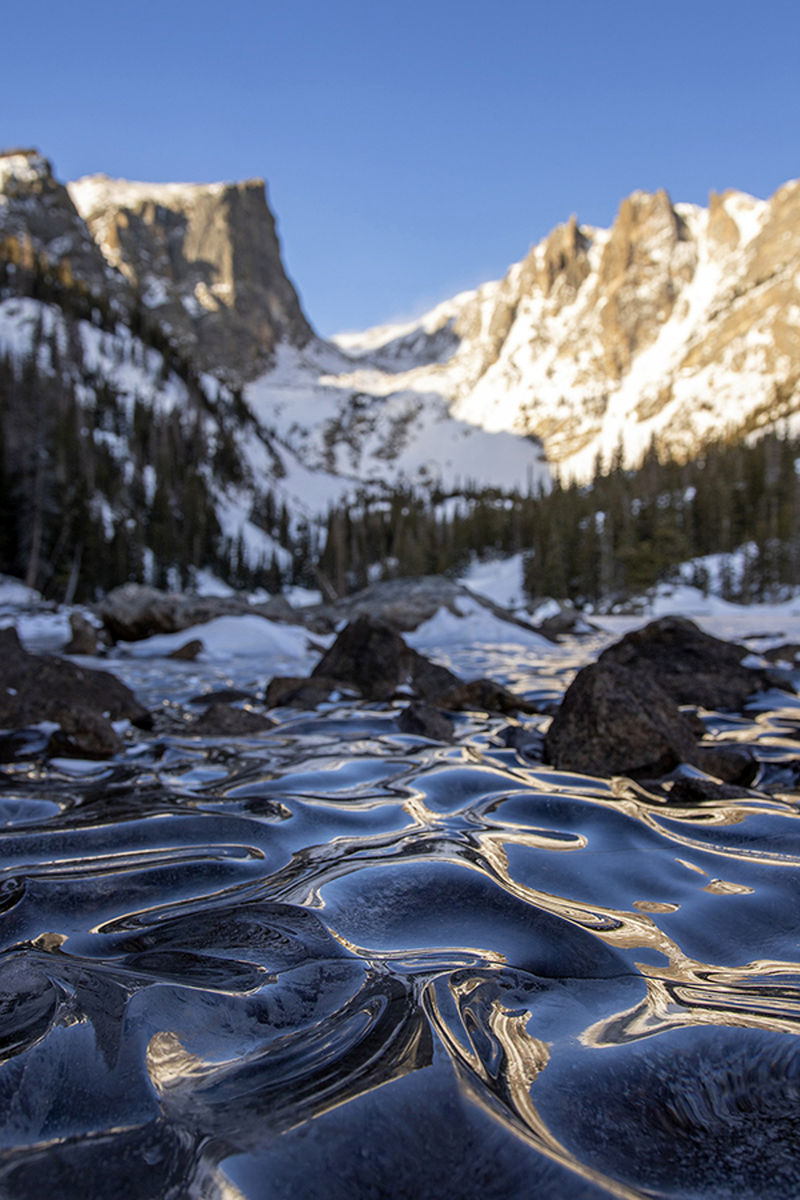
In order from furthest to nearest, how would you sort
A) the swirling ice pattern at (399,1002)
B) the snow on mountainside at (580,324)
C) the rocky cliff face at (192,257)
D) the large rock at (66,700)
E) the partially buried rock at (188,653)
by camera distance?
the rocky cliff face at (192,257) < the snow on mountainside at (580,324) < the partially buried rock at (188,653) < the large rock at (66,700) < the swirling ice pattern at (399,1002)

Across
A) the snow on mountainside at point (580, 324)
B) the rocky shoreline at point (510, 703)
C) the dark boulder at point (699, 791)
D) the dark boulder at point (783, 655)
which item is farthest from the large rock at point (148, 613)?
the snow on mountainside at point (580, 324)

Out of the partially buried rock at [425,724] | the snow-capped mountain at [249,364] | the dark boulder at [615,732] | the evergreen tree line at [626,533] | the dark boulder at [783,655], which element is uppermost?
the snow-capped mountain at [249,364]

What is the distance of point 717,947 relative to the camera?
5.29 ft

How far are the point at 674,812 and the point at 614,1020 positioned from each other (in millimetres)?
1704

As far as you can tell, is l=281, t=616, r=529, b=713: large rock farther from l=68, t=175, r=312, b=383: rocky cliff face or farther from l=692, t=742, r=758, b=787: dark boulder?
l=68, t=175, r=312, b=383: rocky cliff face

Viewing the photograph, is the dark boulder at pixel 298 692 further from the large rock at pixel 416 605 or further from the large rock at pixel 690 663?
the large rock at pixel 416 605

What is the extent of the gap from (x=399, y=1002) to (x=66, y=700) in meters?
4.31

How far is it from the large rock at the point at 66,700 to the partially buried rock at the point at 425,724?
2047mm

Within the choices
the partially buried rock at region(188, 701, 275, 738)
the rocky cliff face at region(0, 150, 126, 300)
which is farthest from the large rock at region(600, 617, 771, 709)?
the rocky cliff face at region(0, 150, 126, 300)

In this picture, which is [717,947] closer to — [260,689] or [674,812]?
[674,812]

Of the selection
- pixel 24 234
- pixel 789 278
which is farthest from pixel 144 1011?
pixel 789 278

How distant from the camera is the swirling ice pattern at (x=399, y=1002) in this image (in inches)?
33.4

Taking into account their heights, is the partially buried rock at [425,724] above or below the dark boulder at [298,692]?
above

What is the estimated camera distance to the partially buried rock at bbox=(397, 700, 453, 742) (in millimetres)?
4535
